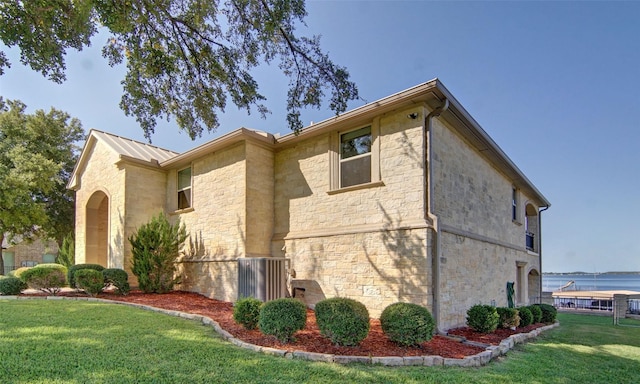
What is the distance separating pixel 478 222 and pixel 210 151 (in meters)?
9.13

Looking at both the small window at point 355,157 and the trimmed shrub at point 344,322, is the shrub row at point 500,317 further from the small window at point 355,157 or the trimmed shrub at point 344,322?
the small window at point 355,157

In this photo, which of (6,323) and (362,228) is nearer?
(6,323)

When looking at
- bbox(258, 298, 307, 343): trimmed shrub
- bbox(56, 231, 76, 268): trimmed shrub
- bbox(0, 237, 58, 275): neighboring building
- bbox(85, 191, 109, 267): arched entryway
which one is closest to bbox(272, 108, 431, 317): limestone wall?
bbox(258, 298, 307, 343): trimmed shrub

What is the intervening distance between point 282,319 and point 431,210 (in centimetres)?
428

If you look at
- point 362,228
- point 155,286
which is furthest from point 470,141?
point 155,286

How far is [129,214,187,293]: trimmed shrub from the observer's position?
11.6 metres

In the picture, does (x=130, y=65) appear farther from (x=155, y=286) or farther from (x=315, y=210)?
(x=155, y=286)

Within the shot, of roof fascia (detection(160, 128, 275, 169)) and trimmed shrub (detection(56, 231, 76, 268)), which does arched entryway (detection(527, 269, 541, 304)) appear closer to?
roof fascia (detection(160, 128, 275, 169))

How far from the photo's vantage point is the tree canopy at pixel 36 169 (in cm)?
1543

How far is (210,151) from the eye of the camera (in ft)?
40.0

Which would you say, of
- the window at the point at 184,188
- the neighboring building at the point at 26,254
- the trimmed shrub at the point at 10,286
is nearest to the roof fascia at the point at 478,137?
the window at the point at 184,188

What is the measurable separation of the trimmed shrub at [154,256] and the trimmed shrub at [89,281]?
1.14 meters

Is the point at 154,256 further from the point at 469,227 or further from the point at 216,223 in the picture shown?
the point at 469,227

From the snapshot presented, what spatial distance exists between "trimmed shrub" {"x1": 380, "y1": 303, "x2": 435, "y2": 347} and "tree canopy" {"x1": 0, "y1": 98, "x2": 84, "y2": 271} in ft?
54.6
